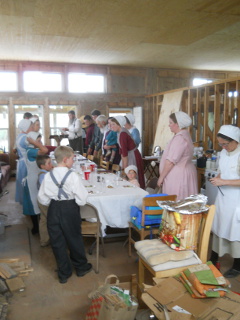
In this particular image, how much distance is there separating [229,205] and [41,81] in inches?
311

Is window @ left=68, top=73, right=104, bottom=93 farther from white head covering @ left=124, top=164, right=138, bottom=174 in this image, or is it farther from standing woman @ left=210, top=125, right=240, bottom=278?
standing woman @ left=210, top=125, right=240, bottom=278

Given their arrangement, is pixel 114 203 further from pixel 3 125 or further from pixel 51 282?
pixel 3 125

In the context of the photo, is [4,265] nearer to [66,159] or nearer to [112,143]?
[66,159]

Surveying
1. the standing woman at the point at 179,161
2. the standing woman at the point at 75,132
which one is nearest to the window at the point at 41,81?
the standing woman at the point at 75,132

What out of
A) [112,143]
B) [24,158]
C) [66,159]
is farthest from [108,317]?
[112,143]

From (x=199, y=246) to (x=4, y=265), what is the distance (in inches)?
82.8

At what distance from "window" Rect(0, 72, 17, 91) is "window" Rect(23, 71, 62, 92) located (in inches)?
11.5

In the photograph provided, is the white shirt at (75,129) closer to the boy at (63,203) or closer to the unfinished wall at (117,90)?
the unfinished wall at (117,90)

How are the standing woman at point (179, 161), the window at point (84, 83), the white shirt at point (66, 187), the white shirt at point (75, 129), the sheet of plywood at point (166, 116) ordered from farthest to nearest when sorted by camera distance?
the window at point (84, 83)
the sheet of plywood at point (166, 116)
the white shirt at point (75, 129)
the standing woman at point (179, 161)
the white shirt at point (66, 187)

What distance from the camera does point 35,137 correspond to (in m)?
4.54

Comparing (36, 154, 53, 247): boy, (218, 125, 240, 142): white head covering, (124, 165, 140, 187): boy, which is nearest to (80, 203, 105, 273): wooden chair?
(36, 154, 53, 247): boy

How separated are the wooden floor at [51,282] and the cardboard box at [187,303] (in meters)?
0.83

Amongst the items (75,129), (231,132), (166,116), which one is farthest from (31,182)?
(166,116)

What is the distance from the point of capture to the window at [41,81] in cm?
934
